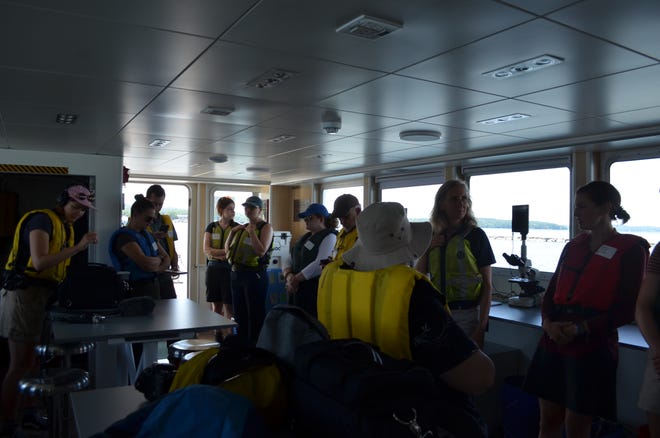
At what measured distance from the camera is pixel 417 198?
22.2 ft

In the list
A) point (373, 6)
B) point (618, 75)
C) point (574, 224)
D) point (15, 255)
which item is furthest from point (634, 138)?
point (15, 255)

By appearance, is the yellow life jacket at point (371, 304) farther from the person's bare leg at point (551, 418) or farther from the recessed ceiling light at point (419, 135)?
the recessed ceiling light at point (419, 135)

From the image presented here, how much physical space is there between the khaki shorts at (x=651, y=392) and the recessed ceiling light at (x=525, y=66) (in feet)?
4.67

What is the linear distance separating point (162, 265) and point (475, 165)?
355 cm

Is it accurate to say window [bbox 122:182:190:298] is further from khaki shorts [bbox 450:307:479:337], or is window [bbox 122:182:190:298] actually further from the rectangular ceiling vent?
the rectangular ceiling vent

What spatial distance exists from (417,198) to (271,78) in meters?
4.29

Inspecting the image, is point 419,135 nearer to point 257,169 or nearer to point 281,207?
point 257,169

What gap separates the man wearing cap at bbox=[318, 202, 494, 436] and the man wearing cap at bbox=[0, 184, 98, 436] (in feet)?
7.38

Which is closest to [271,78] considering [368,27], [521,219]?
→ [368,27]

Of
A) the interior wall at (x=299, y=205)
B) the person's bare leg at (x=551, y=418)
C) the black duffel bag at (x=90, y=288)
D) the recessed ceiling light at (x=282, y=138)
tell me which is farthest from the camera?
the interior wall at (x=299, y=205)

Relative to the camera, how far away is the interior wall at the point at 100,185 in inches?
218

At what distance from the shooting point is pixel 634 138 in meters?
4.02

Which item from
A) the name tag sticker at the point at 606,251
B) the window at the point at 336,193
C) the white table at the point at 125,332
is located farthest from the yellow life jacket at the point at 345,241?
the window at the point at 336,193

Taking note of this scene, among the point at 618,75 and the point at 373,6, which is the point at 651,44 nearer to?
the point at 618,75
